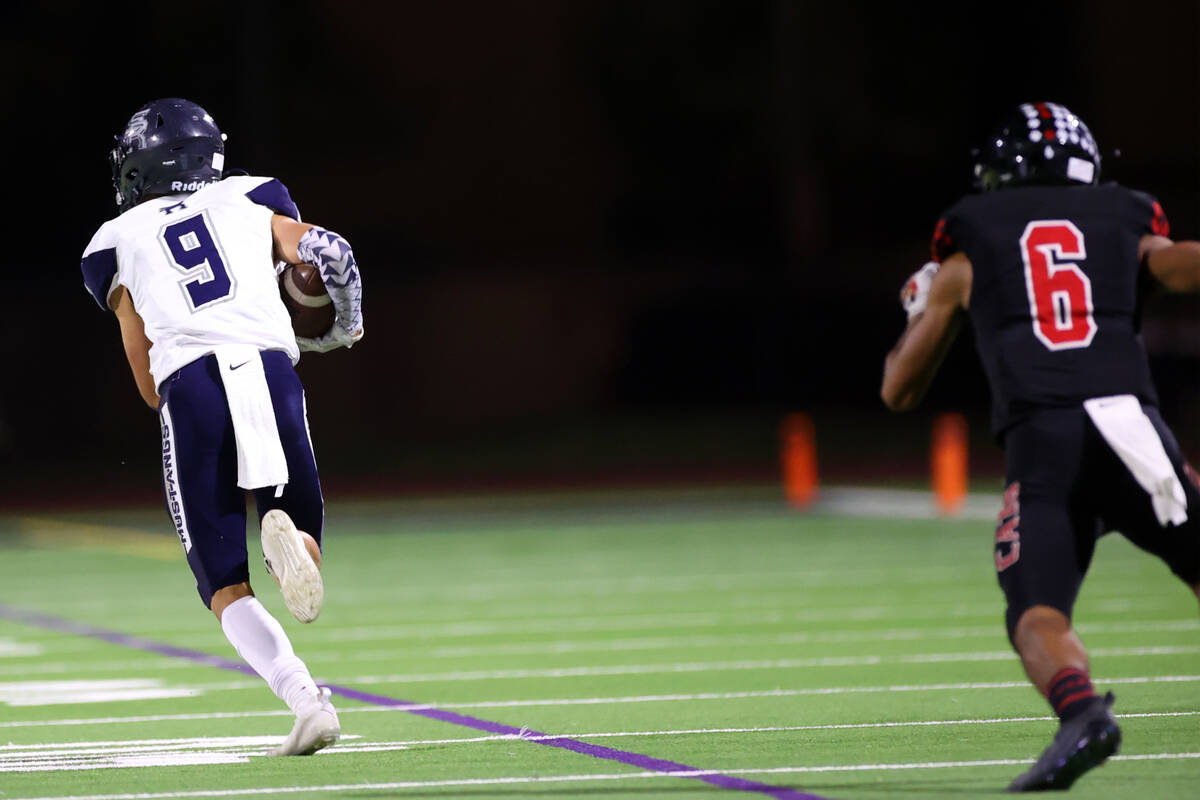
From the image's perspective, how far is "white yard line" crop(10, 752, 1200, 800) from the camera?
210 inches

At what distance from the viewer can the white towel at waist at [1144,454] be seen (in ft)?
15.9

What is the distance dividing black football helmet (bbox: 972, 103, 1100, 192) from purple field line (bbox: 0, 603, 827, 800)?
1773 millimetres

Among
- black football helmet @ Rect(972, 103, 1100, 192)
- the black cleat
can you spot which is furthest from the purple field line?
black football helmet @ Rect(972, 103, 1100, 192)

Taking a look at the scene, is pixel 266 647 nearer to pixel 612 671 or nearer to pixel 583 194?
pixel 612 671

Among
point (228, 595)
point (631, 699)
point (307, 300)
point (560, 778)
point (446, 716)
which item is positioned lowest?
point (631, 699)

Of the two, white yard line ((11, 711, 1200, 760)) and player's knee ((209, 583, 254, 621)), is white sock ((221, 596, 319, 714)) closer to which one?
player's knee ((209, 583, 254, 621))

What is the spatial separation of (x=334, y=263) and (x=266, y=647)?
118 centimetres

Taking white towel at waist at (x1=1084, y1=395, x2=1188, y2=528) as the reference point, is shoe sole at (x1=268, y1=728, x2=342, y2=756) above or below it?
below

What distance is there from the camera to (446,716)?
23.2 ft

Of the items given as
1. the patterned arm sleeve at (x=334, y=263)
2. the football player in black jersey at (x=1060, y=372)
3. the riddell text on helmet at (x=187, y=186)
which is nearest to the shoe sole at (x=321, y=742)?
the patterned arm sleeve at (x=334, y=263)

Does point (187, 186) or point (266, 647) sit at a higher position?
point (187, 186)

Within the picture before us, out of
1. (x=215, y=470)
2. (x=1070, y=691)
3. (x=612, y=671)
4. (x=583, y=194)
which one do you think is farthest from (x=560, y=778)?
(x=583, y=194)

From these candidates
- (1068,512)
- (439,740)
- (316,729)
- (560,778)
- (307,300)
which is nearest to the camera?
(1068,512)

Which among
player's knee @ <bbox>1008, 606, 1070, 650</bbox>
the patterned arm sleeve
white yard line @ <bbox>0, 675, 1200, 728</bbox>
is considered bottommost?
white yard line @ <bbox>0, 675, 1200, 728</bbox>
